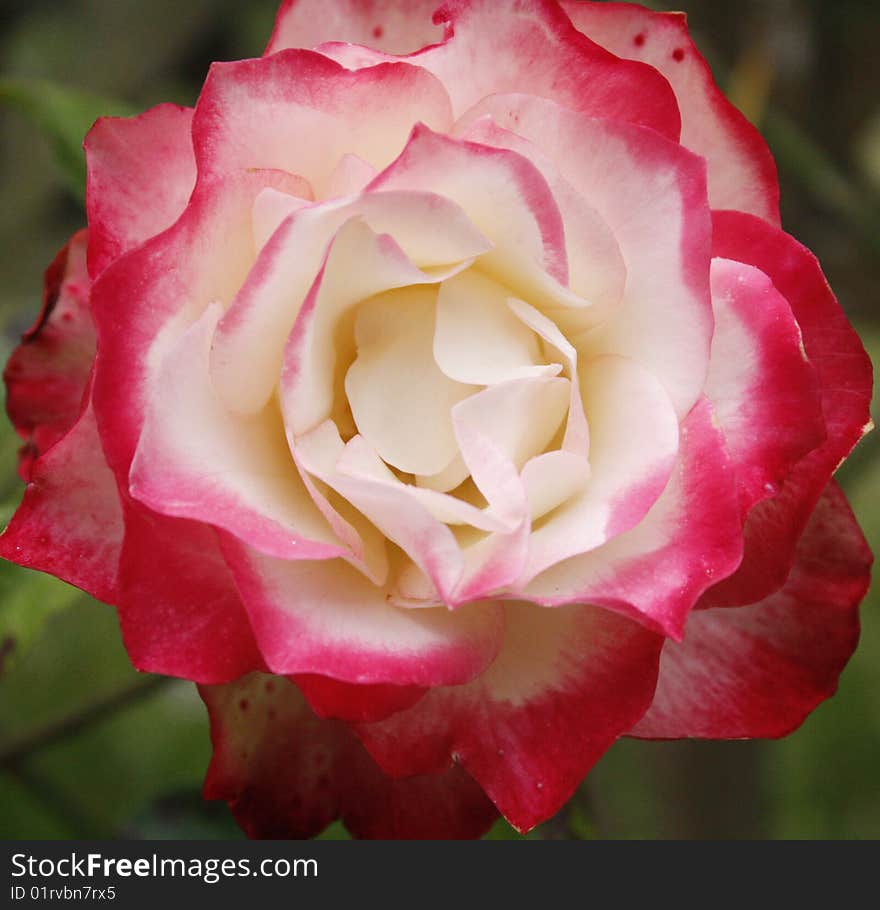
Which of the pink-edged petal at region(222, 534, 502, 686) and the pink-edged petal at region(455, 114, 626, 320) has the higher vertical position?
the pink-edged petal at region(455, 114, 626, 320)

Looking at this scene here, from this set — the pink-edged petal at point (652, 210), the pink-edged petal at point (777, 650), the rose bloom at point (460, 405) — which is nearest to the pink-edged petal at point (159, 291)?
the rose bloom at point (460, 405)

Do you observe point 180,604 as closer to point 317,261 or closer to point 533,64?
point 317,261

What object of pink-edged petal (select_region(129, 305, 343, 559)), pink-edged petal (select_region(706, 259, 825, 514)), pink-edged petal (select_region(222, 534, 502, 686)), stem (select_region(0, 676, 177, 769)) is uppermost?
pink-edged petal (select_region(706, 259, 825, 514))

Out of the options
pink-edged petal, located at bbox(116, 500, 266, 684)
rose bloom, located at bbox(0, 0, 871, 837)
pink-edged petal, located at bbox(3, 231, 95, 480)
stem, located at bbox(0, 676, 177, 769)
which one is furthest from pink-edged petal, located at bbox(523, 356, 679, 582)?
stem, located at bbox(0, 676, 177, 769)

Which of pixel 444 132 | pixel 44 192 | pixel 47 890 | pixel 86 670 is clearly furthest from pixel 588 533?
pixel 44 192

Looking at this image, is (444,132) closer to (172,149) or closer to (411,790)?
(172,149)

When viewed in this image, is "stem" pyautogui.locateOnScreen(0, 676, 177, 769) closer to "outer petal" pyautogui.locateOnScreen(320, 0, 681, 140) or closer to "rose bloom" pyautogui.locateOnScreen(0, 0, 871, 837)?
"rose bloom" pyautogui.locateOnScreen(0, 0, 871, 837)

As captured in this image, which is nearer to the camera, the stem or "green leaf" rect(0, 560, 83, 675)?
"green leaf" rect(0, 560, 83, 675)
